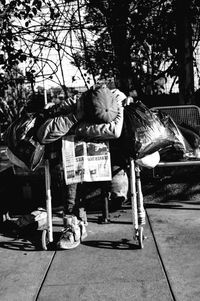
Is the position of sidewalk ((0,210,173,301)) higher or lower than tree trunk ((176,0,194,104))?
lower

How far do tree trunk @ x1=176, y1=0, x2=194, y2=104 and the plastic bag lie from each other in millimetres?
2803

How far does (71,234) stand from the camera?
409 cm

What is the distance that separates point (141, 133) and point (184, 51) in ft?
10.6

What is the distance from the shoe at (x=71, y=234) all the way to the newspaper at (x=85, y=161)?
40cm

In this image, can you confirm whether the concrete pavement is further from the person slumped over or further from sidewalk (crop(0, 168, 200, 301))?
the person slumped over

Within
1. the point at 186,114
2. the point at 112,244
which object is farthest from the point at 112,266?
the point at 186,114

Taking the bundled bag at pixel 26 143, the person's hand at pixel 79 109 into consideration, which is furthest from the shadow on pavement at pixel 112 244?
the person's hand at pixel 79 109

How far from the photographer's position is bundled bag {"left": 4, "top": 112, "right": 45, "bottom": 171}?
159 inches

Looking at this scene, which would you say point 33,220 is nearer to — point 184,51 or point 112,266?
point 112,266

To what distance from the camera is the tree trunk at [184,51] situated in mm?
6691

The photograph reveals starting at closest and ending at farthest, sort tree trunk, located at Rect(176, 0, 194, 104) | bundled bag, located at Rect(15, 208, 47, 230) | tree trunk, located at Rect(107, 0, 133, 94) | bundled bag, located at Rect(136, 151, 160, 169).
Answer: bundled bag, located at Rect(136, 151, 160, 169)
bundled bag, located at Rect(15, 208, 47, 230)
tree trunk, located at Rect(176, 0, 194, 104)
tree trunk, located at Rect(107, 0, 133, 94)

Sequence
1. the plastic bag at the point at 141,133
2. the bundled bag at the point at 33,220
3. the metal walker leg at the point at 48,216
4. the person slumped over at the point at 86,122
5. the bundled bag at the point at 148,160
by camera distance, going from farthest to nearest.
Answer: the bundled bag at the point at 33,220, the bundled bag at the point at 148,160, the metal walker leg at the point at 48,216, the plastic bag at the point at 141,133, the person slumped over at the point at 86,122

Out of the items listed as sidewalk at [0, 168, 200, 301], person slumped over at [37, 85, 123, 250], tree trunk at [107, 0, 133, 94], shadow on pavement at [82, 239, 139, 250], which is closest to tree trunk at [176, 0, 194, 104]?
tree trunk at [107, 0, 133, 94]

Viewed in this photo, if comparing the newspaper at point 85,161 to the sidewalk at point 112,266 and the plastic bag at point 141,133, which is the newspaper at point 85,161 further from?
the sidewalk at point 112,266
